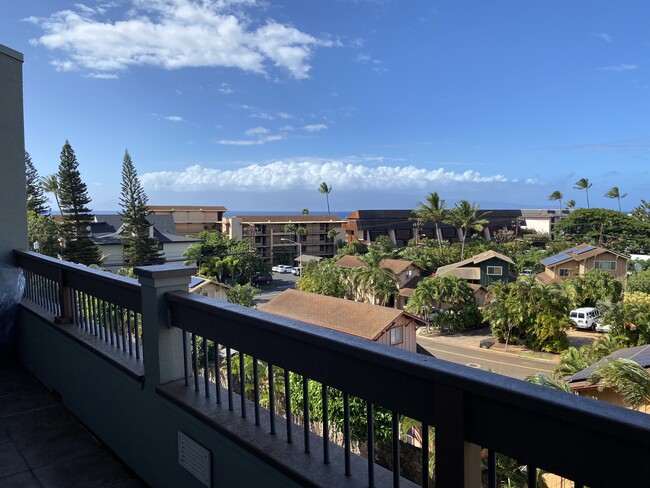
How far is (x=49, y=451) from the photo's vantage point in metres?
2.53

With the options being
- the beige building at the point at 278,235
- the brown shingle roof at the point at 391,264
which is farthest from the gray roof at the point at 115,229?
the brown shingle roof at the point at 391,264

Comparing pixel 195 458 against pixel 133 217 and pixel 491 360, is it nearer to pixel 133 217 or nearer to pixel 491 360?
pixel 491 360

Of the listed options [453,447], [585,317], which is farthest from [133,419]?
[585,317]

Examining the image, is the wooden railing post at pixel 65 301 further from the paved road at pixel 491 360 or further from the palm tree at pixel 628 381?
the paved road at pixel 491 360

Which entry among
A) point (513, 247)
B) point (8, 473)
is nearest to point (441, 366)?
point (8, 473)

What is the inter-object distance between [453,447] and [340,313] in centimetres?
1510

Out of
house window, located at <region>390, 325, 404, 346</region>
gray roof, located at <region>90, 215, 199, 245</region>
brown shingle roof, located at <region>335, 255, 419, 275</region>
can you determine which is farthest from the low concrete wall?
gray roof, located at <region>90, 215, 199, 245</region>

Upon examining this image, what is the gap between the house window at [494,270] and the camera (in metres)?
29.0

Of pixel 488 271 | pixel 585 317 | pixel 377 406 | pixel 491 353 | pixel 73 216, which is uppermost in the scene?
pixel 73 216

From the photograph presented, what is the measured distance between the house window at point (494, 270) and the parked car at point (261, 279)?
63.2ft

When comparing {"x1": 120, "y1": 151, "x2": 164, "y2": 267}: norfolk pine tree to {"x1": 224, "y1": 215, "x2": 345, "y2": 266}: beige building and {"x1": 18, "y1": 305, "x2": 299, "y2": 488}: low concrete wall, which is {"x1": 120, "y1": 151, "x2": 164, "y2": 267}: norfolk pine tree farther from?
{"x1": 18, "y1": 305, "x2": 299, "y2": 488}: low concrete wall

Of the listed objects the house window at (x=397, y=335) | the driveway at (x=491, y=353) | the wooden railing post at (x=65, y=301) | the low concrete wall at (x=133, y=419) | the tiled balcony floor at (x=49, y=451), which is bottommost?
the driveway at (x=491, y=353)

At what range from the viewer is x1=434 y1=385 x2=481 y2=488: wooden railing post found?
0.96 m

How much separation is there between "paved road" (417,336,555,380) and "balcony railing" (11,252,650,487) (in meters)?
15.4
